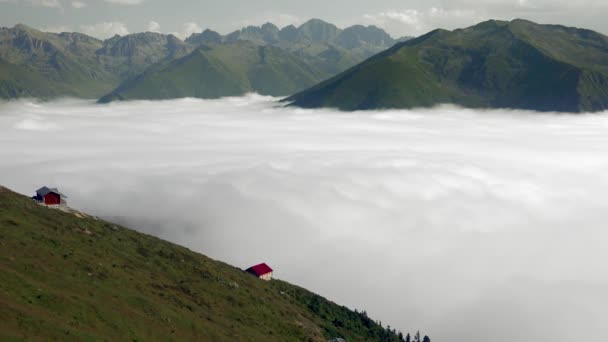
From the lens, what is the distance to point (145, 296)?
122 m

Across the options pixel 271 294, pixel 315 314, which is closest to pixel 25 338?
pixel 271 294

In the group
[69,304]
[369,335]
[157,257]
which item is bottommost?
[369,335]

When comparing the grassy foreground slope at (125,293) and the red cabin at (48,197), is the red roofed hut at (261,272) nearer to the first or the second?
the grassy foreground slope at (125,293)

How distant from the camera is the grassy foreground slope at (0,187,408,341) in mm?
96688

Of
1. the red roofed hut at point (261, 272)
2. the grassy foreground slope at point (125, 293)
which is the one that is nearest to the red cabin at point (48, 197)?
the grassy foreground slope at point (125, 293)

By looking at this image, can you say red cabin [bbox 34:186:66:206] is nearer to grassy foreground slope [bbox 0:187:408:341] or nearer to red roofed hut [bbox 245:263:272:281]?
grassy foreground slope [bbox 0:187:408:341]

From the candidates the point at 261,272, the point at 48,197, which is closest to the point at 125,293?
the point at 261,272

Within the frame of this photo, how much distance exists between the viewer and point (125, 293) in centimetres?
11812

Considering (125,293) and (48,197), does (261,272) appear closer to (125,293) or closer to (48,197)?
(48,197)

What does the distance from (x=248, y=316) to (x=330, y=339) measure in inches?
1052

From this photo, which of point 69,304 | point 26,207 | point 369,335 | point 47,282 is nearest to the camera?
point 69,304

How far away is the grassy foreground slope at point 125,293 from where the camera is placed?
3807 inches

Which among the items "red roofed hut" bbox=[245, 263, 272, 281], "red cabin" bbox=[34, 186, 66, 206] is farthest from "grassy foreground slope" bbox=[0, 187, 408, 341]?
"red cabin" bbox=[34, 186, 66, 206]

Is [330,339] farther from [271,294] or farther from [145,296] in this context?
[145,296]
